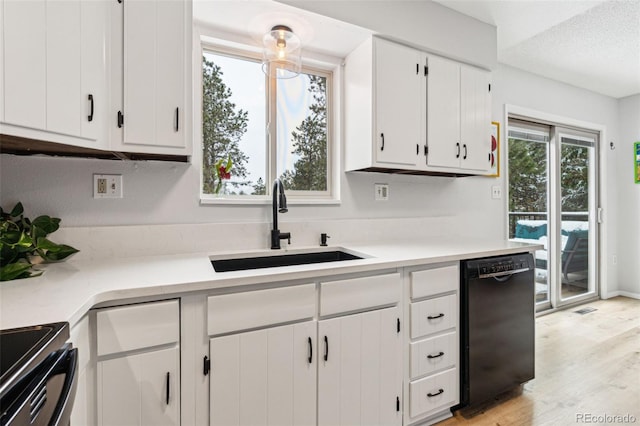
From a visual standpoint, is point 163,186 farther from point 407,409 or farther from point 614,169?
point 614,169

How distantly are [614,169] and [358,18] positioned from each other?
409 cm

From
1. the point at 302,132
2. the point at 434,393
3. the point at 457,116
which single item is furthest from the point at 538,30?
the point at 434,393

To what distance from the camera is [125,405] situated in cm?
103

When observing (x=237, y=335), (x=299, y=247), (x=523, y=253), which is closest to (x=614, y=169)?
(x=523, y=253)

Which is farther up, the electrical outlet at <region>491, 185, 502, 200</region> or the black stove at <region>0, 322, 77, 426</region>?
the electrical outlet at <region>491, 185, 502, 200</region>

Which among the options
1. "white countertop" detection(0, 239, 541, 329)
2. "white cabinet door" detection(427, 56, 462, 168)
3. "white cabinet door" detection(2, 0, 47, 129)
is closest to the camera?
"white countertop" detection(0, 239, 541, 329)

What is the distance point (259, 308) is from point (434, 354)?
38.8 inches

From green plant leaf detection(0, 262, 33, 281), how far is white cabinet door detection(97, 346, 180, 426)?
455mm

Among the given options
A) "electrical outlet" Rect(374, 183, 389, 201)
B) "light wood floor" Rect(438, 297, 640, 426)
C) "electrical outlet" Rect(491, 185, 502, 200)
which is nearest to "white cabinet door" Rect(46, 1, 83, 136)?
"electrical outlet" Rect(374, 183, 389, 201)

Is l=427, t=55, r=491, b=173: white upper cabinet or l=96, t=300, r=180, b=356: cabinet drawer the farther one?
l=427, t=55, r=491, b=173: white upper cabinet

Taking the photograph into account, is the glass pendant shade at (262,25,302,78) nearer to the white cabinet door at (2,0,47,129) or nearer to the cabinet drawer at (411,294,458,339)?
the white cabinet door at (2,0,47,129)

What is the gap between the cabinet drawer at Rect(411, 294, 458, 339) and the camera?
1.57 m

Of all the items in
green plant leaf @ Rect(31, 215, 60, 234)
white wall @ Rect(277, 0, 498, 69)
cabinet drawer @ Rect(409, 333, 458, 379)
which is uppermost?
white wall @ Rect(277, 0, 498, 69)

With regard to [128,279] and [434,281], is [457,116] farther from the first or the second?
[128,279]
